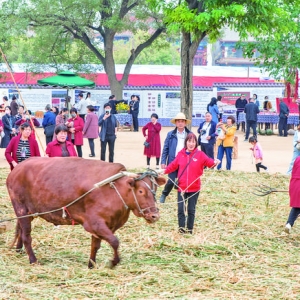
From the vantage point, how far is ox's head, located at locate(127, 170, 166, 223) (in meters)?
8.08

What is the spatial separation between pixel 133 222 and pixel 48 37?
25524 millimetres

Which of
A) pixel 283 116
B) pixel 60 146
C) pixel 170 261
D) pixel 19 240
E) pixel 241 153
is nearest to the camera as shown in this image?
pixel 170 261

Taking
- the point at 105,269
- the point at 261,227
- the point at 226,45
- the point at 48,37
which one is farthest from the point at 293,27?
the point at 226,45

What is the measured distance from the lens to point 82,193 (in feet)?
27.2

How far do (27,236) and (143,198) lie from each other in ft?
5.29

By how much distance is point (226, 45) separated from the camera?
346 feet

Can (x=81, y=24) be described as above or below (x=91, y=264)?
above

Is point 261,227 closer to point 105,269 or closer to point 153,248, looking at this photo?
point 153,248

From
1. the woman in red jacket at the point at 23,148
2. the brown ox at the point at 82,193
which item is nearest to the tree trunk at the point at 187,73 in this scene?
the woman in red jacket at the point at 23,148

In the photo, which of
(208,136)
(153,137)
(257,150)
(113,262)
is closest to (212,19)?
(208,136)

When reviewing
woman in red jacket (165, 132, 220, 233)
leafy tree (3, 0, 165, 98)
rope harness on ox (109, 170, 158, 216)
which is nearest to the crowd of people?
woman in red jacket (165, 132, 220, 233)

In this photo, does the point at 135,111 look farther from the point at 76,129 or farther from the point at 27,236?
the point at 27,236

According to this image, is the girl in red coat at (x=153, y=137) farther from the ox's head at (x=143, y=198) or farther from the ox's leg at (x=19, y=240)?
the ox's head at (x=143, y=198)

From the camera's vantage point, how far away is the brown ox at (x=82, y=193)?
8.11 m
